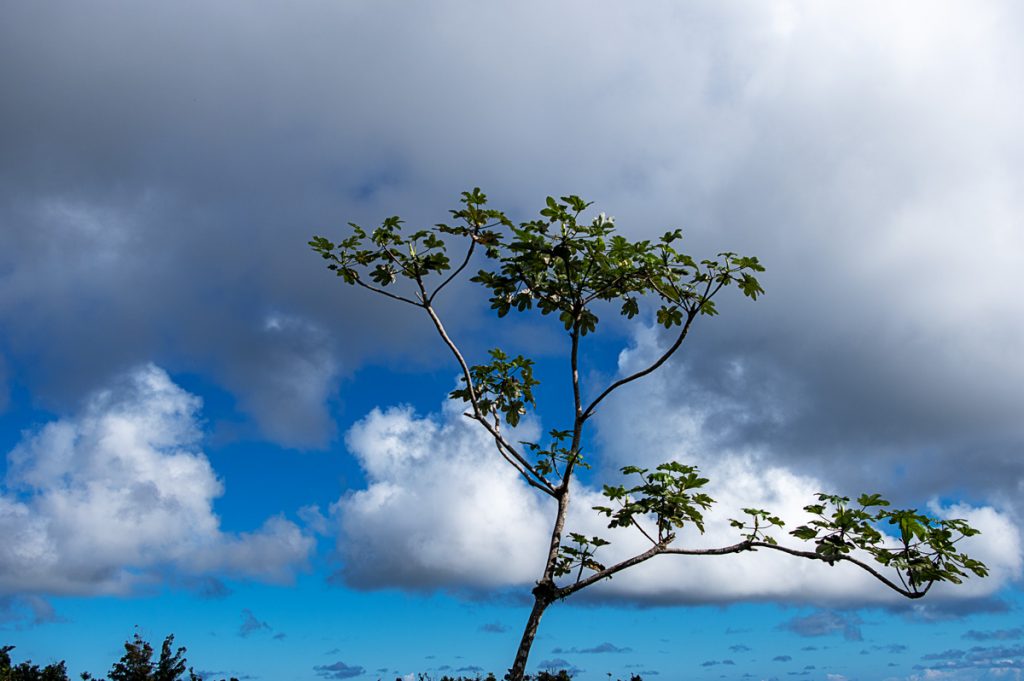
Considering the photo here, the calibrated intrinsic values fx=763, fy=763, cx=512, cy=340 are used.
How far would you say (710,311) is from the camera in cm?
1166

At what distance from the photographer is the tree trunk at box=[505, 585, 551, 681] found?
10.5 metres

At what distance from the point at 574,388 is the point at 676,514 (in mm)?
2728

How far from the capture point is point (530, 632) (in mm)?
10750

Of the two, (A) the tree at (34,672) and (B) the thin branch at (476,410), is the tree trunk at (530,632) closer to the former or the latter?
(B) the thin branch at (476,410)

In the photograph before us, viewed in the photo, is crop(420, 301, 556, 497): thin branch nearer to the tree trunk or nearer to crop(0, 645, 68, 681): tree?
the tree trunk

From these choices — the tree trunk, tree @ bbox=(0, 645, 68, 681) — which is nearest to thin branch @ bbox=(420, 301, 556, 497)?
the tree trunk

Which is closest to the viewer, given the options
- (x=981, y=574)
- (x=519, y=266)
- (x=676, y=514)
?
(x=981, y=574)

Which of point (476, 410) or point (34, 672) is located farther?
point (34, 672)

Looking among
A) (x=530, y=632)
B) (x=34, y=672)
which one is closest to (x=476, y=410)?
(x=530, y=632)

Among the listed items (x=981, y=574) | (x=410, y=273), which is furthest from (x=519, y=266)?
(x=981, y=574)

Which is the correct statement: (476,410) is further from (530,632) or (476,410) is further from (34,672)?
(34,672)

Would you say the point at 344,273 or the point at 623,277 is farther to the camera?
the point at 344,273

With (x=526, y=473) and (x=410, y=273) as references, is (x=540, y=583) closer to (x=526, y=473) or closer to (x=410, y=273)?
(x=526, y=473)

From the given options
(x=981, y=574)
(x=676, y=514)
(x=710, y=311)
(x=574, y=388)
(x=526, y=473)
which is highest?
(x=710, y=311)
